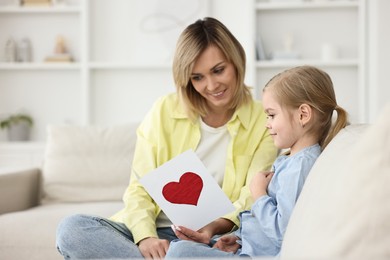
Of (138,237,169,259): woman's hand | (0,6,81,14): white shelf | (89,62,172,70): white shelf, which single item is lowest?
(138,237,169,259): woman's hand

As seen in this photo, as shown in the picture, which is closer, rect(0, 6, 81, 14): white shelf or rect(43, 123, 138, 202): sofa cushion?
rect(43, 123, 138, 202): sofa cushion

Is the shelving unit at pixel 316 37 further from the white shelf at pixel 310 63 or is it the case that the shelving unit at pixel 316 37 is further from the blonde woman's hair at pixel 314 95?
the blonde woman's hair at pixel 314 95

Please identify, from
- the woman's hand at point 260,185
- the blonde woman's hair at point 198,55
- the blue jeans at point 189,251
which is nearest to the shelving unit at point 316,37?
the blonde woman's hair at point 198,55

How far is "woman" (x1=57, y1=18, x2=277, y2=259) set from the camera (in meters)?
2.33

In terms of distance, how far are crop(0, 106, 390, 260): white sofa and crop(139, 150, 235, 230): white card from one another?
20.2 inches

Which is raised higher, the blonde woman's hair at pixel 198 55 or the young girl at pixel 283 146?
the blonde woman's hair at pixel 198 55

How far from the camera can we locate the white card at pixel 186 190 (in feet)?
6.77

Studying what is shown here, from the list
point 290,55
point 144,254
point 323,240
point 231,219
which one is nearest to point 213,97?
point 231,219

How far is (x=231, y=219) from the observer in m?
2.18

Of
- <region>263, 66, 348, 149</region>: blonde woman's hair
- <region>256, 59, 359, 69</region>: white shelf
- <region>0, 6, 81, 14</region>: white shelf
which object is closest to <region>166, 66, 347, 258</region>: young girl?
<region>263, 66, 348, 149</region>: blonde woman's hair

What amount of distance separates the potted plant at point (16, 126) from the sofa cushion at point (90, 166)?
223cm

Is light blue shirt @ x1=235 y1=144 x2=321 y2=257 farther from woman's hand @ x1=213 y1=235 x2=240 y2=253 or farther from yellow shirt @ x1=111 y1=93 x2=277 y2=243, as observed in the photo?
yellow shirt @ x1=111 y1=93 x2=277 y2=243

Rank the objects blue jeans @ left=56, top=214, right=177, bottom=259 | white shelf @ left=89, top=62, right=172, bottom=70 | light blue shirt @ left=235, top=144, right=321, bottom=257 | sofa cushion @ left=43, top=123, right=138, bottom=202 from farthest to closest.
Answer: white shelf @ left=89, top=62, right=172, bottom=70 < sofa cushion @ left=43, top=123, right=138, bottom=202 < blue jeans @ left=56, top=214, right=177, bottom=259 < light blue shirt @ left=235, top=144, right=321, bottom=257

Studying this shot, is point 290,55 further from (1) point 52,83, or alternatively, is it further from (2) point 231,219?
(2) point 231,219
